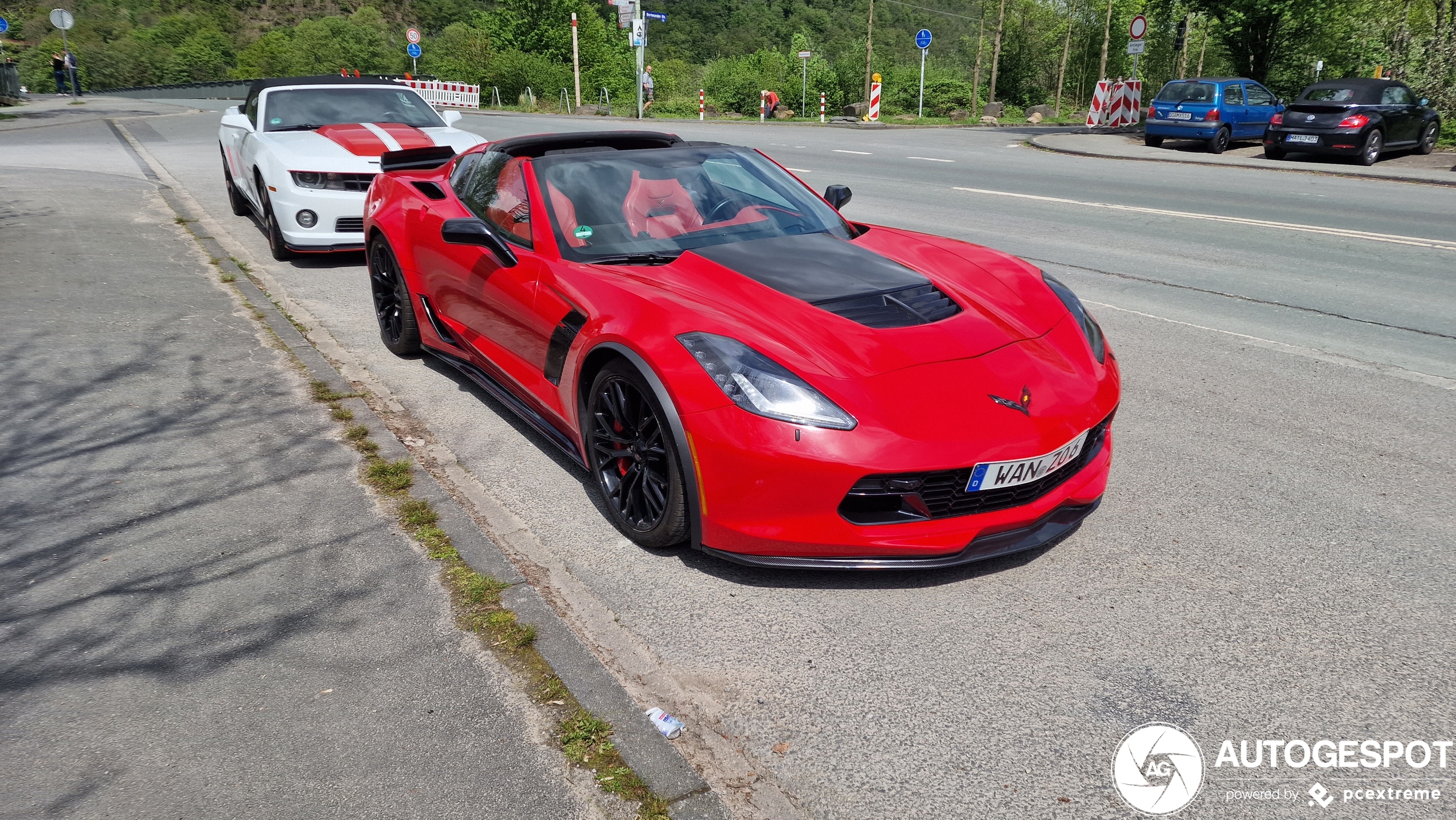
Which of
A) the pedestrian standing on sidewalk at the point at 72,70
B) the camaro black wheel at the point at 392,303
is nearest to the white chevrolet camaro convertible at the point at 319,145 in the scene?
the camaro black wheel at the point at 392,303

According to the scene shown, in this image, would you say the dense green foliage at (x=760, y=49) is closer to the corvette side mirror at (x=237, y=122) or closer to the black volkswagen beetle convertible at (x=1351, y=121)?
the black volkswagen beetle convertible at (x=1351, y=121)

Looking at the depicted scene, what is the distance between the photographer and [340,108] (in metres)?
9.67

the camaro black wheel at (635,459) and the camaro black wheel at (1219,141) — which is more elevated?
the camaro black wheel at (1219,141)

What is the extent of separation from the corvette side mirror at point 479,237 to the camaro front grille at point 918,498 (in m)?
2.06

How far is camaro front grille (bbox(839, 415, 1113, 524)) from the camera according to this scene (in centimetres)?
304

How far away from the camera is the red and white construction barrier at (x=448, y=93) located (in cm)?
3888

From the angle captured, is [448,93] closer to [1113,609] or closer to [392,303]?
[392,303]

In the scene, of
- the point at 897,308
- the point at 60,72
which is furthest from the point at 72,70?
the point at 897,308

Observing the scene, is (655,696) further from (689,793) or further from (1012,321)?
(1012,321)

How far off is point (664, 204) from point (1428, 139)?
20.9 m

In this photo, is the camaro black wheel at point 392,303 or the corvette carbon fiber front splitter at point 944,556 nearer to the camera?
the corvette carbon fiber front splitter at point 944,556

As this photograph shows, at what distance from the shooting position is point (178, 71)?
8019 centimetres

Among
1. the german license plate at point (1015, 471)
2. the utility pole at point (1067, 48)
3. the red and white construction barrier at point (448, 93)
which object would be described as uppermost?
the utility pole at point (1067, 48)

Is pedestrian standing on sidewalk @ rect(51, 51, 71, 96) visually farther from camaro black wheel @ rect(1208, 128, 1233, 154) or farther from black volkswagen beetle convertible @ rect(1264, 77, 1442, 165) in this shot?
black volkswagen beetle convertible @ rect(1264, 77, 1442, 165)
